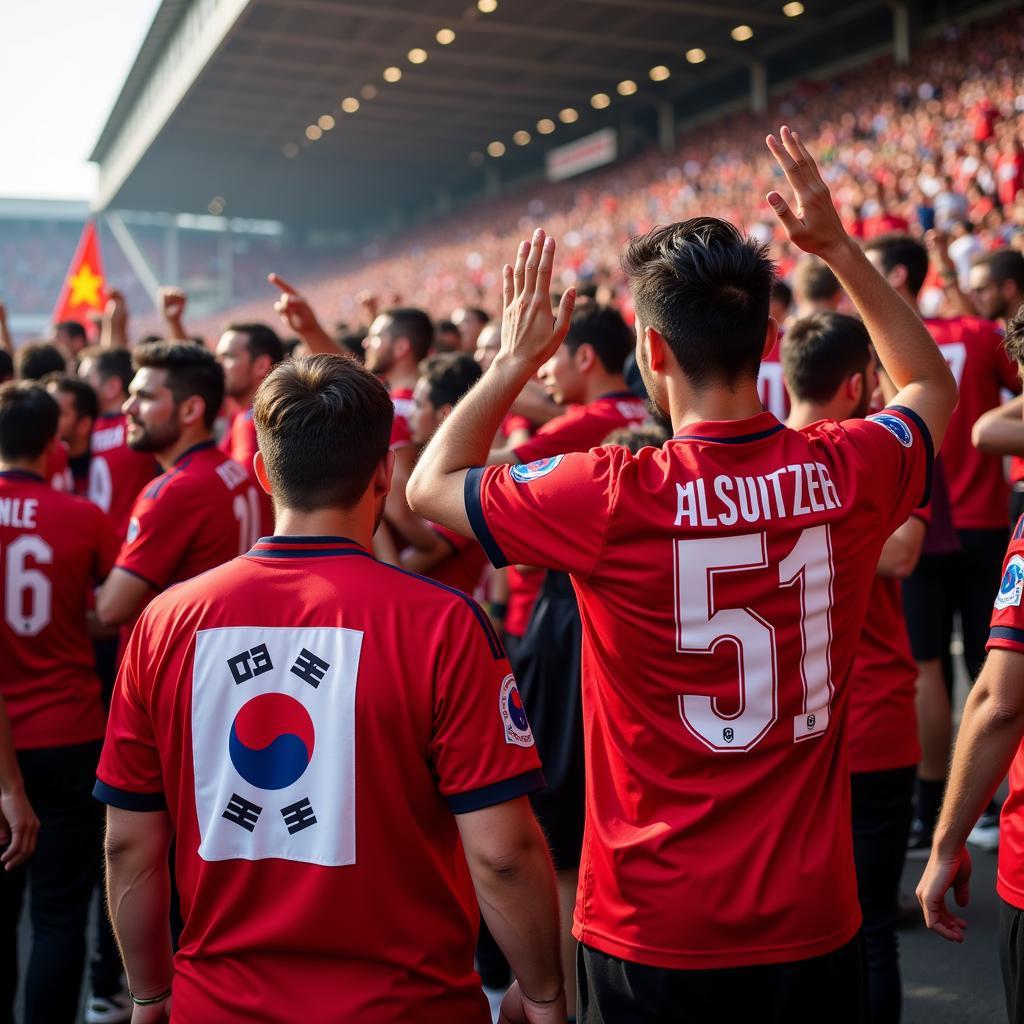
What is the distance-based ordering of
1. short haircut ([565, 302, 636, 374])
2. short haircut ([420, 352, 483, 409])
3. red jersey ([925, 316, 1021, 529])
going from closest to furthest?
short haircut ([565, 302, 636, 374]) → short haircut ([420, 352, 483, 409]) → red jersey ([925, 316, 1021, 529])

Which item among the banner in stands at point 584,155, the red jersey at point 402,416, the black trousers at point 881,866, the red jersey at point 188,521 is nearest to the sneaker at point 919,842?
the black trousers at point 881,866

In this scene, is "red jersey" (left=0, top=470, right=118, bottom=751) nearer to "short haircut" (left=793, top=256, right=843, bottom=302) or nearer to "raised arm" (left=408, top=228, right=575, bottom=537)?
"raised arm" (left=408, top=228, right=575, bottom=537)

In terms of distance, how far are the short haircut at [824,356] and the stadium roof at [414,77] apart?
23566mm

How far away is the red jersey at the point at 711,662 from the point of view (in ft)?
6.35

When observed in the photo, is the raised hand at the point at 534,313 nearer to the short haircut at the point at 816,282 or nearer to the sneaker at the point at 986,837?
the short haircut at the point at 816,282

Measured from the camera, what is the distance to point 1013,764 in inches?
88.9

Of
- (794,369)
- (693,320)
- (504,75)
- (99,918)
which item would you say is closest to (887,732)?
(794,369)

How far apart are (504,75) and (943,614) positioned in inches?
1121

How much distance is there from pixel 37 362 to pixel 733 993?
17.4 ft

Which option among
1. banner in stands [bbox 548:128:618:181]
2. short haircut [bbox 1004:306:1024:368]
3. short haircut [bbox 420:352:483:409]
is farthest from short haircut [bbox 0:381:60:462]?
banner in stands [bbox 548:128:618:181]

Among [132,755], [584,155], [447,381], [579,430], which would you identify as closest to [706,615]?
[132,755]

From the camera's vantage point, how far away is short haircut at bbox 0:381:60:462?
3.62m

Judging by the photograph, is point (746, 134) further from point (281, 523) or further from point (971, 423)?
point (281, 523)

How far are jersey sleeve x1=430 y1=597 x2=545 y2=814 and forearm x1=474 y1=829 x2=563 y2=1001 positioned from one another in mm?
127
